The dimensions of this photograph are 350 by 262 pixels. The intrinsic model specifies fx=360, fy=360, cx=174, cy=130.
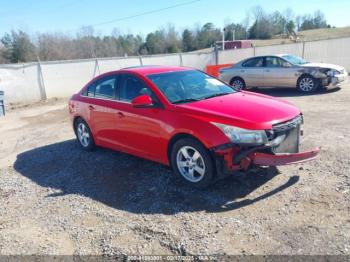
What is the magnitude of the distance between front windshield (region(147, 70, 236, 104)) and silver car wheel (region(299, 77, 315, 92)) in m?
7.33

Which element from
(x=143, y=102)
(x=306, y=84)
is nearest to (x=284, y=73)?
(x=306, y=84)

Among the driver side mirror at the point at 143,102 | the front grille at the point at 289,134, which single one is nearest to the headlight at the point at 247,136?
the front grille at the point at 289,134

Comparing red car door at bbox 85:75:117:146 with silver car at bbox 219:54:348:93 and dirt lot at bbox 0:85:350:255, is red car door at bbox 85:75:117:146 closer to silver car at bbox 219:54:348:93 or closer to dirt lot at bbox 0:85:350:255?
dirt lot at bbox 0:85:350:255

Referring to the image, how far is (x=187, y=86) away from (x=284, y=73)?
818 centimetres

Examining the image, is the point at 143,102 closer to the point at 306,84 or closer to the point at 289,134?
the point at 289,134

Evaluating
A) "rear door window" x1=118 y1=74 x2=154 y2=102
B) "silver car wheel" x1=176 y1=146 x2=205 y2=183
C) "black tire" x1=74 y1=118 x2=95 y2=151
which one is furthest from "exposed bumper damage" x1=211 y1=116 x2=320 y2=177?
"black tire" x1=74 y1=118 x2=95 y2=151

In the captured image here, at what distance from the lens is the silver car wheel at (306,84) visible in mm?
12211

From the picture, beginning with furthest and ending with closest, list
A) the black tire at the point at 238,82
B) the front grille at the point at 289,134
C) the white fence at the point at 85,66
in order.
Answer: the white fence at the point at 85,66 → the black tire at the point at 238,82 → the front grille at the point at 289,134

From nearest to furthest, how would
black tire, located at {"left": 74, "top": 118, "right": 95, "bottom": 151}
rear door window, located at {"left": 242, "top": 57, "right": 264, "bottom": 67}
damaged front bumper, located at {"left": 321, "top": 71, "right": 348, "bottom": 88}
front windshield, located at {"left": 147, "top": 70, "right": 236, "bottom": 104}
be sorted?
front windshield, located at {"left": 147, "top": 70, "right": 236, "bottom": 104}, black tire, located at {"left": 74, "top": 118, "right": 95, "bottom": 151}, damaged front bumper, located at {"left": 321, "top": 71, "right": 348, "bottom": 88}, rear door window, located at {"left": 242, "top": 57, "right": 264, "bottom": 67}

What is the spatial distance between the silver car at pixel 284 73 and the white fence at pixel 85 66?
23.6 ft

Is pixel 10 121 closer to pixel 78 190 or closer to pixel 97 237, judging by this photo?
pixel 78 190

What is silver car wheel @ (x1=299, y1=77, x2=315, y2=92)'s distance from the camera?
12.2 metres

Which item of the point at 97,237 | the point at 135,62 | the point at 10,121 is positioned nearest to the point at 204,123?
the point at 97,237

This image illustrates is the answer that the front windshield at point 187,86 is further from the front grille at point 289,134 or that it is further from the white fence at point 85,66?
the white fence at point 85,66
